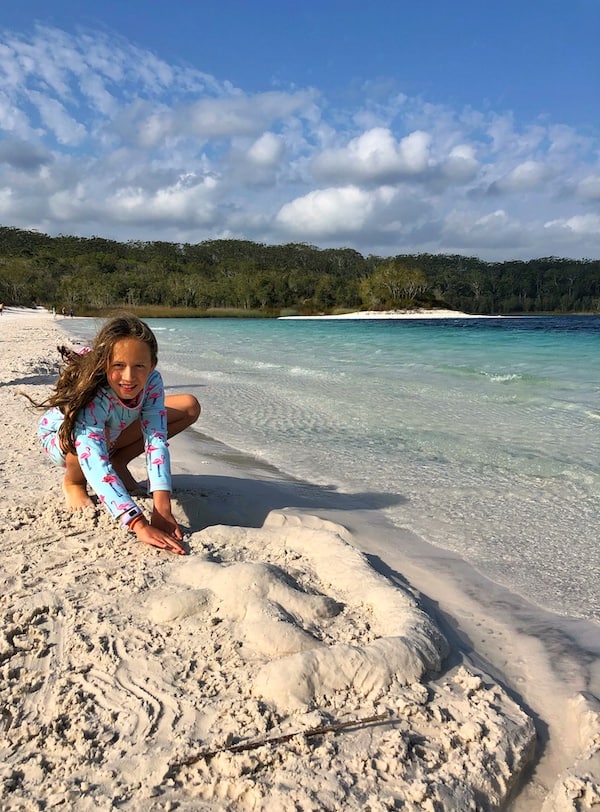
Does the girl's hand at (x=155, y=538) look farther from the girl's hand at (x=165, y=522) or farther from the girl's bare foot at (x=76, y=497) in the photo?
the girl's bare foot at (x=76, y=497)

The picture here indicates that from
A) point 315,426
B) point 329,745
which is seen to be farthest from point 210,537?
point 315,426

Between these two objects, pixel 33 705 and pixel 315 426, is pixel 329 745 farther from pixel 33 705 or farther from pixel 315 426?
pixel 315 426

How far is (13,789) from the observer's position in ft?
4.46

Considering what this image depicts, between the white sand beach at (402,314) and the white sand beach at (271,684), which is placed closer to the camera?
the white sand beach at (271,684)

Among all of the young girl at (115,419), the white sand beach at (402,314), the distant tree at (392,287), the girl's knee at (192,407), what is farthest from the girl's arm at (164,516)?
the distant tree at (392,287)

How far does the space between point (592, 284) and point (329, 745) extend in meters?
124

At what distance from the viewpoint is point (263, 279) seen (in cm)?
9044

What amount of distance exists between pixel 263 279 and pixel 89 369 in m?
89.9

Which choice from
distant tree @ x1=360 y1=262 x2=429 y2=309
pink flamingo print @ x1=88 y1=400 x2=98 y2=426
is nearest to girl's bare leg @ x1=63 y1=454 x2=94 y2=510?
pink flamingo print @ x1=88 y1=400 x2=98 y2=426

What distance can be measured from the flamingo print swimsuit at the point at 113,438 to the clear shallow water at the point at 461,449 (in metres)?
1.52

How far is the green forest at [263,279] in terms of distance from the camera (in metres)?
85.2

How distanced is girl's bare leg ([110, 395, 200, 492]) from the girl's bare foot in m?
0.25

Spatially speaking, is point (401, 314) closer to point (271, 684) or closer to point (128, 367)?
point (128, 367)

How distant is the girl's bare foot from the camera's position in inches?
125
